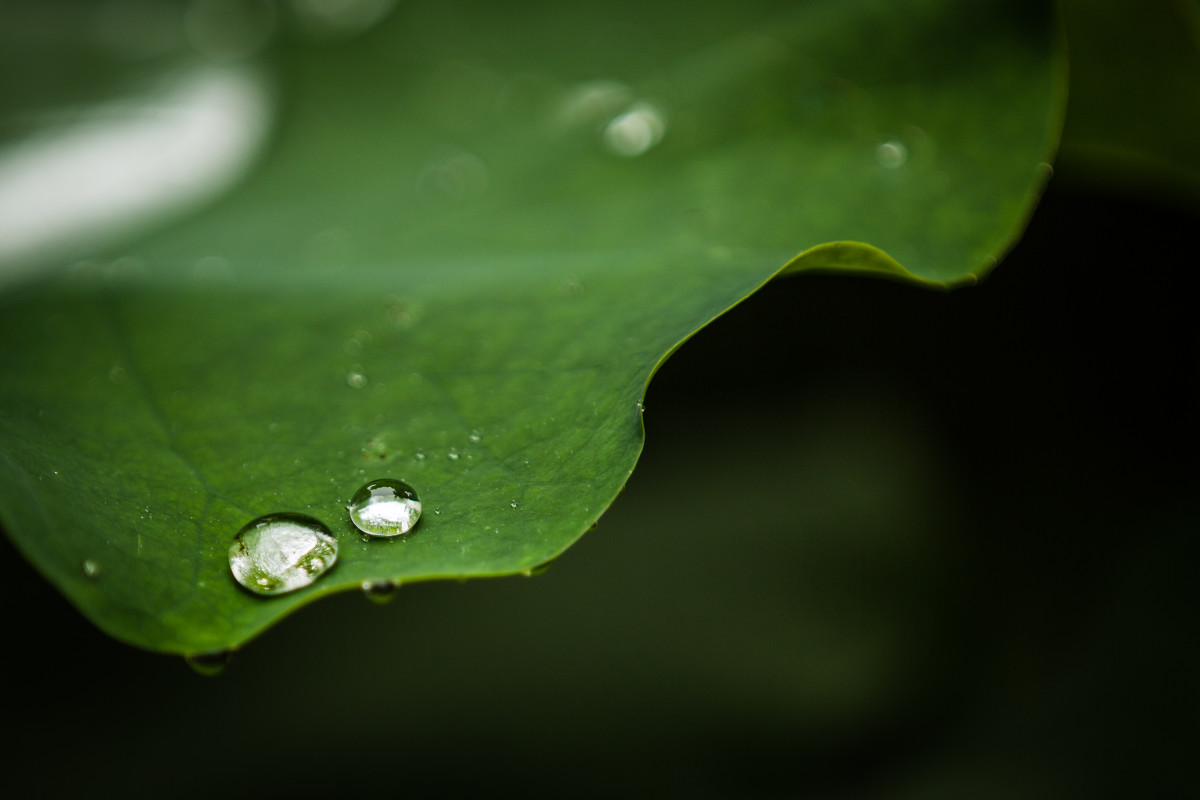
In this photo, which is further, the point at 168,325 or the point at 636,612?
the point at 636,612

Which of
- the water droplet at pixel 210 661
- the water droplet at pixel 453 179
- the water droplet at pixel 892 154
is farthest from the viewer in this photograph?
the water droplet at pixel 453 179

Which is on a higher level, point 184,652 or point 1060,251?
point 1060,251

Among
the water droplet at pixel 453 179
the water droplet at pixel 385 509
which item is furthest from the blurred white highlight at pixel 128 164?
the water droplet at pixel 385 509

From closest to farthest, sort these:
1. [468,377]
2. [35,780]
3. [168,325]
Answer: [468,377] < [168,325] < [35,780]

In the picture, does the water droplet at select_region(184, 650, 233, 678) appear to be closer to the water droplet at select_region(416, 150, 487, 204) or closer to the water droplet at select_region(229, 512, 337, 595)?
the water droplet at select_region(229, 512, 337, 595)

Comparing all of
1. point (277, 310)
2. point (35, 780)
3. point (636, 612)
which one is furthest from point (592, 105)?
point (35, 780)

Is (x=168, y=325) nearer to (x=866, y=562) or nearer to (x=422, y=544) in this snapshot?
(x=422, y=544)

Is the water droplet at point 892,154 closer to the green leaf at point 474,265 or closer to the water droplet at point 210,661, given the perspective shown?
the green leaf at point 474,265

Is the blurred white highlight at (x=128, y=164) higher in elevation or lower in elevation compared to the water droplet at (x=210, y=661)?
higher

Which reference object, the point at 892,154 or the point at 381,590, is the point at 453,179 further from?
the point at 381,590
